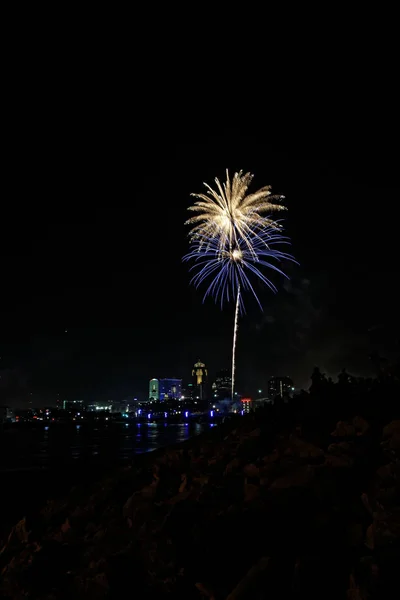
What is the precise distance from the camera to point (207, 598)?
164 inches

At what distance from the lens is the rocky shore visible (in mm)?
3791

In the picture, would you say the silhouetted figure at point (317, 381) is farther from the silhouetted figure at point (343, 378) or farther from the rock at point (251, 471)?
the rock at point (251, 471)

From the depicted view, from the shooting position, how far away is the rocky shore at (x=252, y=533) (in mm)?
3791

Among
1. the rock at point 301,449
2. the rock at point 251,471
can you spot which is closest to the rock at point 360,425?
the rock at point 301,449

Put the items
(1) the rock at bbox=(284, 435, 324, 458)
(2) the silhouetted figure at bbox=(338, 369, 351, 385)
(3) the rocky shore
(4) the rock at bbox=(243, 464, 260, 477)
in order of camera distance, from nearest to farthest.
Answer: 1. (3) the rocky shore
2. (1) the rock at bbox=(284, 435, 324, 458)
3. (4) the rock at bbox=(243, 464, 260, 477)
4. (2) the silhouetted figure at bbox=(338, 369, 351, 385)

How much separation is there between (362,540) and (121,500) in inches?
192

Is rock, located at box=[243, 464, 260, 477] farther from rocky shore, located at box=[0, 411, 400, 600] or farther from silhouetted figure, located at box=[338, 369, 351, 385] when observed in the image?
silhouetted figure, located at box=[338, 369, 351, 385]

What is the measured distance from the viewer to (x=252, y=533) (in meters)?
4.48

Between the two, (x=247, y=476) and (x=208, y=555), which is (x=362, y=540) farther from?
(x=247, y=476)

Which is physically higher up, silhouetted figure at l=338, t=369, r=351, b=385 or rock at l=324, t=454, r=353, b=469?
silhouetted figure at l=338, t=369, r=351, b=385

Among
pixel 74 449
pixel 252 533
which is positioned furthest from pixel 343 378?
pixel 74 449

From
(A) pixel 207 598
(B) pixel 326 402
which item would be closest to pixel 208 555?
(A) pixel 207 598

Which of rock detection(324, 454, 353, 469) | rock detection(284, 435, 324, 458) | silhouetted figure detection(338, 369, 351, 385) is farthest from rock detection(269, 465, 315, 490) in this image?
silhouetted figure detection(338, 369, 351, 385)

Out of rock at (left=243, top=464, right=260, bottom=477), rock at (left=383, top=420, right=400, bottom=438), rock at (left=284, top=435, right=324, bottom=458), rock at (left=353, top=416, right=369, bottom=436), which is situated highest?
rock at (left=353, top=416, right=369, bottom=436)
